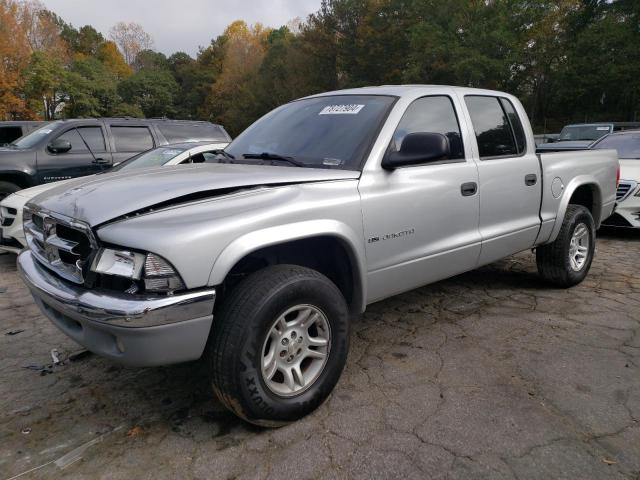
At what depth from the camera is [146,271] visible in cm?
203

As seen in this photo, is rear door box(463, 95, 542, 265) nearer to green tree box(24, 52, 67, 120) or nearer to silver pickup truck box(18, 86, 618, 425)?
silver pickup truck box(18, 86, 618, 425)

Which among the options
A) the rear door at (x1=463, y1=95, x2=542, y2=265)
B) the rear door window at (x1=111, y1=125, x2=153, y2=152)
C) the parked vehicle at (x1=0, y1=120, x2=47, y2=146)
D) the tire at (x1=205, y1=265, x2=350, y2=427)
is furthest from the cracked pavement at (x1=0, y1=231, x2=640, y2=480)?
the parked vehicle at (x1=0, y1=120, x2=47, y2=146)

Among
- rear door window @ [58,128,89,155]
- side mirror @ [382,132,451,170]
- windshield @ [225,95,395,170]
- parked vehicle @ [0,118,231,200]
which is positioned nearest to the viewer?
side mirror @ [382,132,451,170]

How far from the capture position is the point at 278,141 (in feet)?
11.0

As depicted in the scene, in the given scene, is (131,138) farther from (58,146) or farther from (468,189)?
(468,189)

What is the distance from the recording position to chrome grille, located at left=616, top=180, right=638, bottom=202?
6512 mm

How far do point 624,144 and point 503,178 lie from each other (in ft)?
17.7

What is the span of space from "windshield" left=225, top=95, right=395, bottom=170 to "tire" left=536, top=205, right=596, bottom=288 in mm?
2262

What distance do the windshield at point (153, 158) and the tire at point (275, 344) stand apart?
14.4 feet

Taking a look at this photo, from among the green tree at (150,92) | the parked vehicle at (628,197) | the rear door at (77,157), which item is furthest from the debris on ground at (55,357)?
the green tree at (150,92)

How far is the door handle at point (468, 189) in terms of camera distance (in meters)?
3.32

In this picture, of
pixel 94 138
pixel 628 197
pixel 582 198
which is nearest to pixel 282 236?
pixel 582 198

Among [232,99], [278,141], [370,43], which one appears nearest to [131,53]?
[232,99]

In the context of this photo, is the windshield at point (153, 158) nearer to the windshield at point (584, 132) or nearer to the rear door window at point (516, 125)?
the rear door window at point (516, 125)
